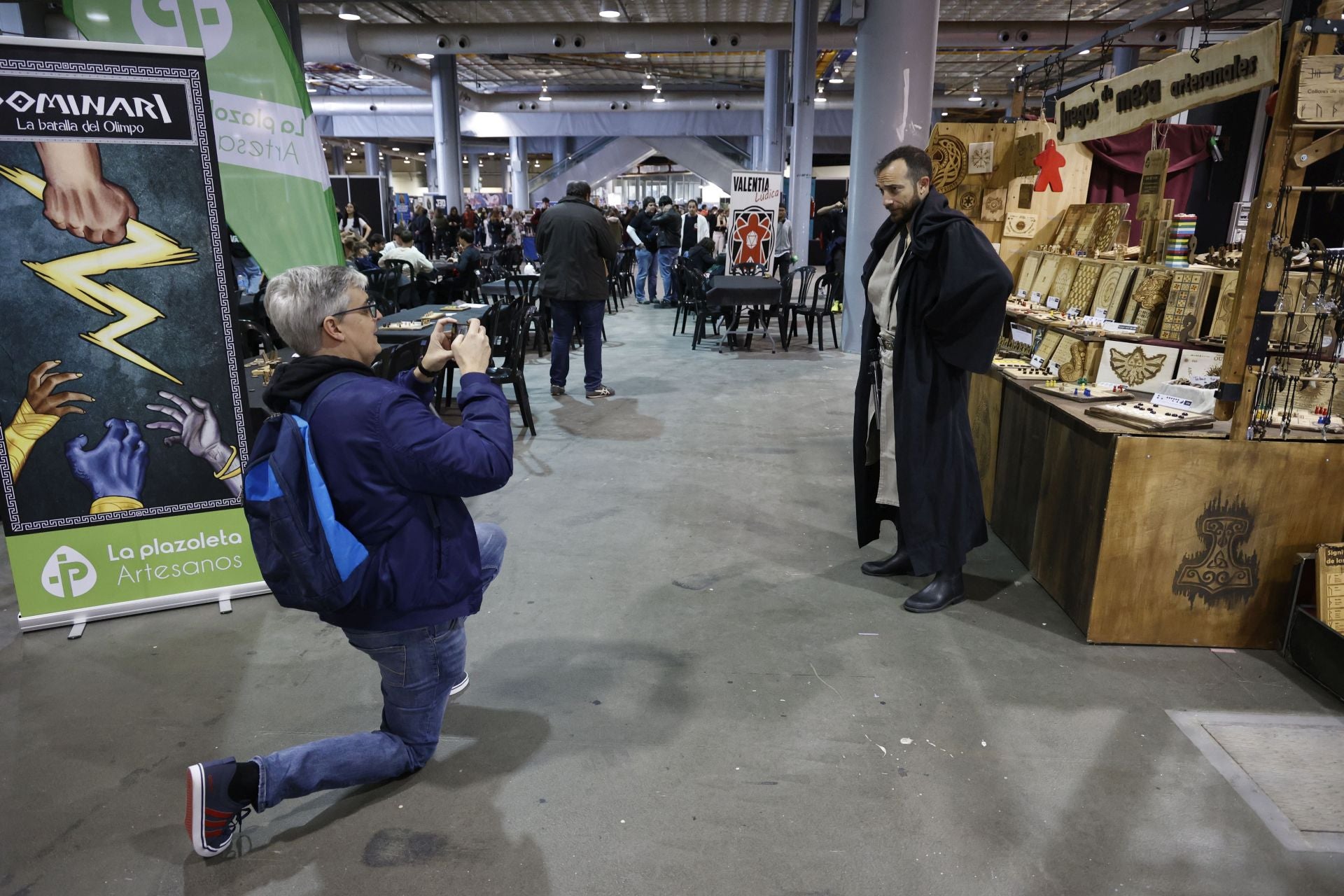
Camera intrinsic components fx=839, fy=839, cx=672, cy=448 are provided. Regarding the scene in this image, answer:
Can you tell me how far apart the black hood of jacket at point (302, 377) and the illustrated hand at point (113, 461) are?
5.18 feet

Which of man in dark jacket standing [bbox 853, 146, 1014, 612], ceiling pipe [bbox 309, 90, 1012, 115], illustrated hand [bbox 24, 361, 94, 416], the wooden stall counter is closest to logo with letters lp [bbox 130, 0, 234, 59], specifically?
illustrated hand [bbox 24, 361, 94, 416]

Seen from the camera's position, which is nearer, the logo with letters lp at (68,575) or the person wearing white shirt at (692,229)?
the logo with letters lp at (68,575)

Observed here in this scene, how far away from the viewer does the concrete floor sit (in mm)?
1913

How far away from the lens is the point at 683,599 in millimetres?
3268

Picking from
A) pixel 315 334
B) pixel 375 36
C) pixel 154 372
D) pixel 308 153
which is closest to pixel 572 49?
pixel 375 36

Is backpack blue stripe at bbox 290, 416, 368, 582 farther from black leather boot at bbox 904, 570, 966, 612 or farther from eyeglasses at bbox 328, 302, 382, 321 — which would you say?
black leather boot at bbox 904, 570, 966, 612

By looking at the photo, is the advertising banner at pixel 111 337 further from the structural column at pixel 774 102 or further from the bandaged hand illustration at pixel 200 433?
the structural column at pixel 774 102

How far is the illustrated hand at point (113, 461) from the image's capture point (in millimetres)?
2879

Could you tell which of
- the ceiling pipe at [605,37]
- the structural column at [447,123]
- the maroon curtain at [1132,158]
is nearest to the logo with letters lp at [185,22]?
the maroon curtain at [1132,158]

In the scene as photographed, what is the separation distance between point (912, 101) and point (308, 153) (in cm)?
578

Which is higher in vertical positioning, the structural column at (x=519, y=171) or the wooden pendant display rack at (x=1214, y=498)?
the structural column at (x=519, y=171)

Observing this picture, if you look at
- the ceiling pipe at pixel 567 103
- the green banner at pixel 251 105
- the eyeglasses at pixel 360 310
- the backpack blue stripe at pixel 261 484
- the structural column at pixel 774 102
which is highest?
the ceiling pipe at pixel 567 103

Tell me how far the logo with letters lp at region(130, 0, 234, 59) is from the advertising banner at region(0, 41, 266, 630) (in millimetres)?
577

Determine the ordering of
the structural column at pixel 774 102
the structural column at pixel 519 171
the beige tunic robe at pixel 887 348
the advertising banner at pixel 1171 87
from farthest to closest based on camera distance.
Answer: the structural column at pixel 519 171 → the structural column at pixel 774 102 → the beige tunic robe at pixel 887 348 → the advertising banner at pixel 1171 87
